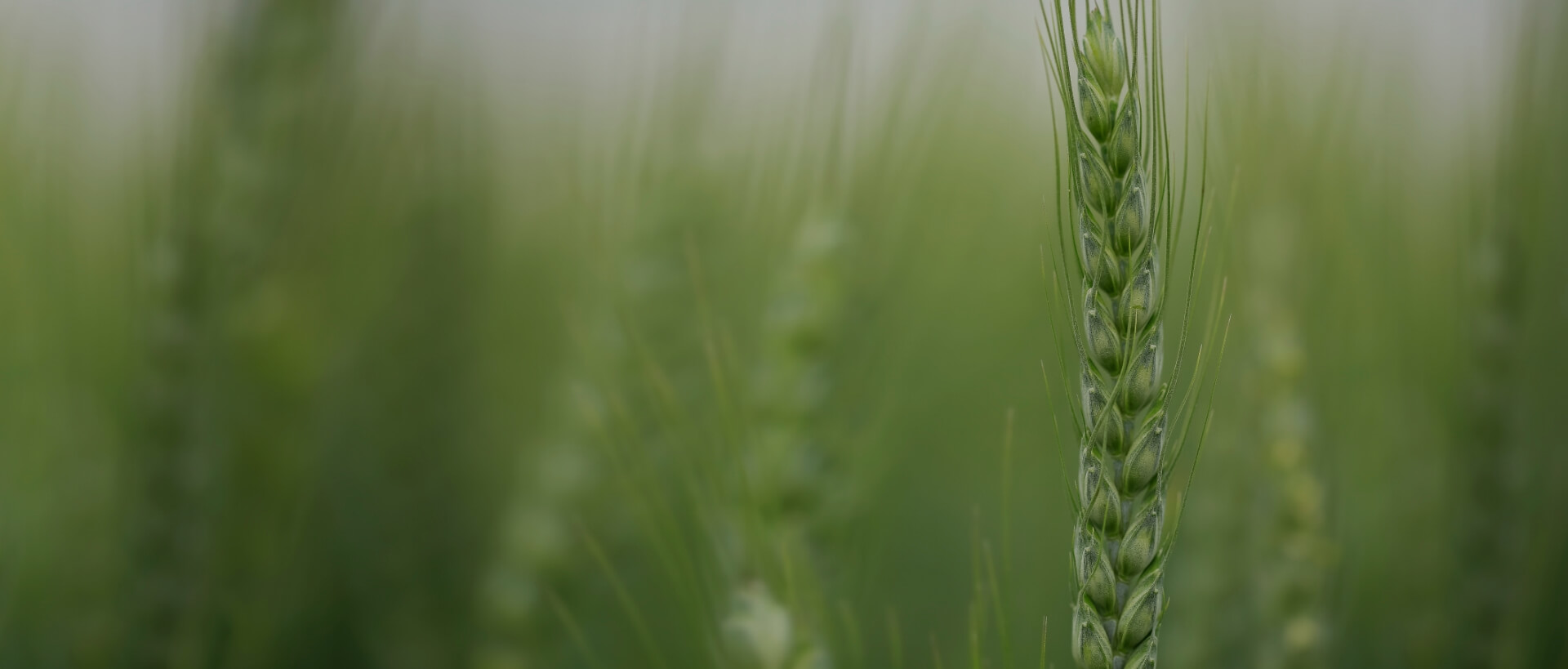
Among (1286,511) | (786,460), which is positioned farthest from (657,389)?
(1286,511)

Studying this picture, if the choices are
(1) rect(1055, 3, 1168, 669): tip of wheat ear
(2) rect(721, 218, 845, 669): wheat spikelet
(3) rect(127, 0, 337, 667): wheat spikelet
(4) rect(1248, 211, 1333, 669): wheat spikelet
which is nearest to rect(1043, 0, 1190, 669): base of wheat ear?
(1) rect(1055, 3, 1168, 669): tip of wheat ear

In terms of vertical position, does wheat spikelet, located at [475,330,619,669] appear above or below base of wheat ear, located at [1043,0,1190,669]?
below

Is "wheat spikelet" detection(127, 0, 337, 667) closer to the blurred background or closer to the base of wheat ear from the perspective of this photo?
the blurred background

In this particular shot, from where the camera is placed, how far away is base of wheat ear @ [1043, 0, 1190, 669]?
1.68 feet

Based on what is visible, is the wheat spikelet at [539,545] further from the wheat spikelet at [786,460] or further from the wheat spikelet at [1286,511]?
the wheat spikelet at [1286,511]

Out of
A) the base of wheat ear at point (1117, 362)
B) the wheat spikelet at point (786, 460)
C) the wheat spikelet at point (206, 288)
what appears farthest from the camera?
the wheat spikelet at point (206, 288)

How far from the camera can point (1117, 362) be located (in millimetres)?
525

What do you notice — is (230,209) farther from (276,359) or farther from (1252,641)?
(1252,641)

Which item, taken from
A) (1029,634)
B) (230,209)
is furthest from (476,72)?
(1029,634)

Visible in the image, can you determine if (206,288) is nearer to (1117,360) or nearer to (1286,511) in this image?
(1117,360)

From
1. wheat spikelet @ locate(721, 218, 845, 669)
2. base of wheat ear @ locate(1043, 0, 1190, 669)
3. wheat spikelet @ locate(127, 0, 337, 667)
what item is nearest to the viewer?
base of wheat ear @ locate(1043, 0, 1190, 669)

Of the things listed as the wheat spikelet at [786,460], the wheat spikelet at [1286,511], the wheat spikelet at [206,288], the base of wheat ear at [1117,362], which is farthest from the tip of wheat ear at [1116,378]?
the wheat spikelet at [206,288]

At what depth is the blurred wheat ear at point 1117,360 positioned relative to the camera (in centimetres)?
51

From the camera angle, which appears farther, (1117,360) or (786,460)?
(786,460)
